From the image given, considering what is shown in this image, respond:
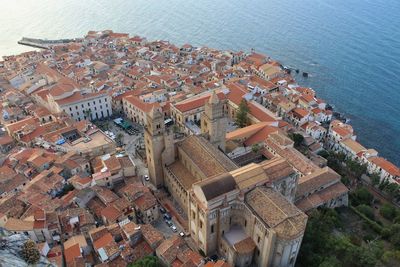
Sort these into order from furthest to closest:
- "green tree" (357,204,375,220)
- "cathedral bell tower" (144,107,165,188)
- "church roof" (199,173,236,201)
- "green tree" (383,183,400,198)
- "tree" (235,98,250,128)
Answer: "tree" (235,98,250,128)
"green tree" (383,183,400,198)
"green tree" (357,204,375,220)
"cathedral bell tower" (144,107,165,188)
"church roof" (199,173,236,201)

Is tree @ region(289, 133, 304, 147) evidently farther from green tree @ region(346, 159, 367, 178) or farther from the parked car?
the parked car

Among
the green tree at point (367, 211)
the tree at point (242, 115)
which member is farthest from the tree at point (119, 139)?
the green tree at point (367, 211)

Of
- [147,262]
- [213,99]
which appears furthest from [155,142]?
[147,262]

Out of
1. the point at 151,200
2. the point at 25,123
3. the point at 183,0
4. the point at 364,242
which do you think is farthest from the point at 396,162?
the point at 183,0

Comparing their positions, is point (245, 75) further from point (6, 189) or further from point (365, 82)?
point (6, 189)

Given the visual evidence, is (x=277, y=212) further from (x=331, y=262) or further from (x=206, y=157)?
(x=206, y=157)

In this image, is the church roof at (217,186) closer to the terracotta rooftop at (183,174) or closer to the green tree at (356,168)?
the terracotta rooftop at (183,174)

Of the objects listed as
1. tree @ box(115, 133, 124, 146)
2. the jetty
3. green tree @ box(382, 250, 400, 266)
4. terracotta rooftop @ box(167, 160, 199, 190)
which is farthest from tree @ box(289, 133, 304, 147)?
the jetty
